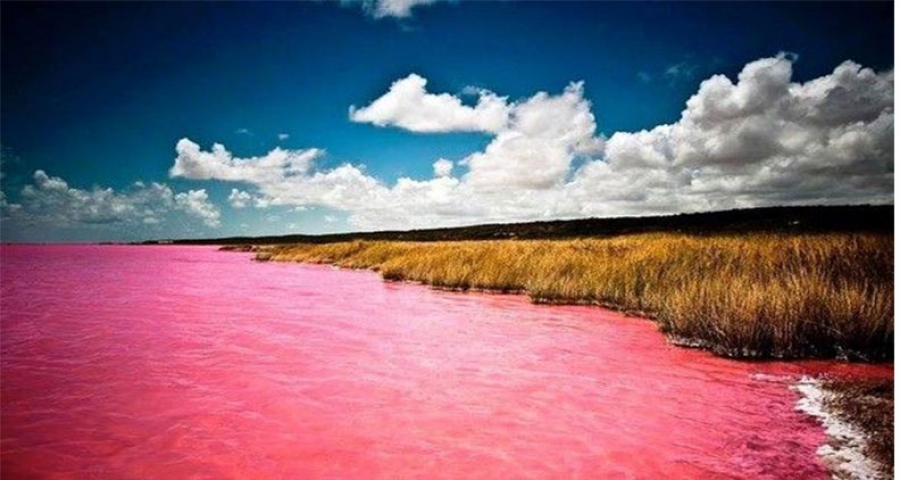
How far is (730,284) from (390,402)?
6.37 m

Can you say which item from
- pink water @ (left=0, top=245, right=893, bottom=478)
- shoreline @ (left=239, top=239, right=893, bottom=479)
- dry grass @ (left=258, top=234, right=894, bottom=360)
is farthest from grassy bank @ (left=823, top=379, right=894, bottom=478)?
dry grass @ (left=258, top=234, right=894, bottom=360)

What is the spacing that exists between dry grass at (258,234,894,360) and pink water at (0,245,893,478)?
43cm

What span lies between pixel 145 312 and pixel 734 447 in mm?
11318

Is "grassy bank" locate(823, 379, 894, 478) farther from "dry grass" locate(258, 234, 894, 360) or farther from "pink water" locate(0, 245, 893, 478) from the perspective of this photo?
"dry grass" locate(258, 234, 894, 360)

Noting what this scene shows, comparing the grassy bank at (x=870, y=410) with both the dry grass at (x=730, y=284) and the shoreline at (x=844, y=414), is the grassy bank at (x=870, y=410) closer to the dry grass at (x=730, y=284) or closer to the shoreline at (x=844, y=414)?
the shoreline at (x=844, y=414)

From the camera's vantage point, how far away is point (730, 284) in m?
8.92

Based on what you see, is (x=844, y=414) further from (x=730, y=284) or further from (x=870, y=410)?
(x=730, y=284)

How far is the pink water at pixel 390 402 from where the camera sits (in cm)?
396

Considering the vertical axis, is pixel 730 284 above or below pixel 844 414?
above

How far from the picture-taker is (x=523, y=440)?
14.4ft

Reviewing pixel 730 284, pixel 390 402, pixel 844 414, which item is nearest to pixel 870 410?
pixel 844 414

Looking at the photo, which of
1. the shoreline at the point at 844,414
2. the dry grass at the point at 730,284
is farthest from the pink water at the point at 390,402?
the dry grass at the point at 730,284

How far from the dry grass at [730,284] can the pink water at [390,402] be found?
0.43 m

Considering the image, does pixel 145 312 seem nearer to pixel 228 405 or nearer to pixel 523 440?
pixel 228 405
